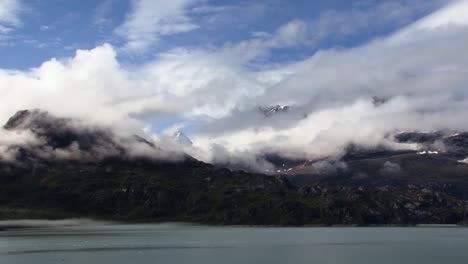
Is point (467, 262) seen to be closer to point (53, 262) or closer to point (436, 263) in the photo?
point (436, 263)

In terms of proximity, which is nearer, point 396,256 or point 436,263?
point 436,263

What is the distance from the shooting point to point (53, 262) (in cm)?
18575

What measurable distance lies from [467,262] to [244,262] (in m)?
64.6

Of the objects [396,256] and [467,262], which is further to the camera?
[396,256]

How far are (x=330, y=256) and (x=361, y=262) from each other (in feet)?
79.7

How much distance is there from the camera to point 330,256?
654ft

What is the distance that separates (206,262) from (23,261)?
59.6m

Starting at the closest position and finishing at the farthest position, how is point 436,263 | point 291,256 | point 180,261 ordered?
point 436,263 → point 180,261 → point 291,256

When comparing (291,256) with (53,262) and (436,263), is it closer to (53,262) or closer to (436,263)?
(436,263)

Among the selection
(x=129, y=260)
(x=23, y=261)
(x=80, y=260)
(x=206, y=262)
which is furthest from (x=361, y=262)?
(x=23, y=261)

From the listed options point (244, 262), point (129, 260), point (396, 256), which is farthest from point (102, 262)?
point (396, 256)

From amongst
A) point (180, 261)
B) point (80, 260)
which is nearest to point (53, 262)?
point (80, 260)

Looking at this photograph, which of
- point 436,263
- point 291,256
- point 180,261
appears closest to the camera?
point 436,263

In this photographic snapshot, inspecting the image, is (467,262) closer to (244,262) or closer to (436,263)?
(436,263)
